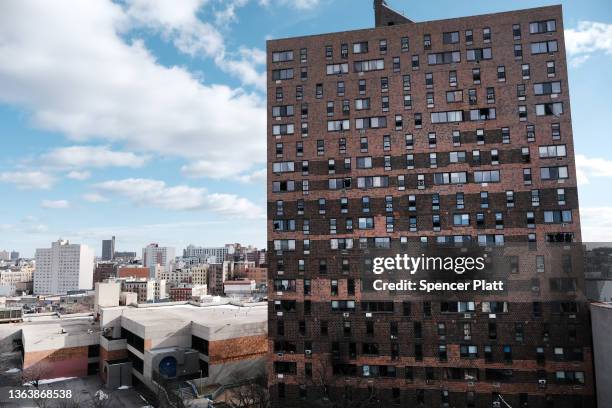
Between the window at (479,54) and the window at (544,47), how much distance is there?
16.3 feet

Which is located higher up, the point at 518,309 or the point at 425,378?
the point at 518,309

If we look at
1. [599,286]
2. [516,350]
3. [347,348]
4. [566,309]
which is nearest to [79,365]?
[347,348]

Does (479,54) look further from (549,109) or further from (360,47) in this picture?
(360,47)

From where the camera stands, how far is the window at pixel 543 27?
55469mm

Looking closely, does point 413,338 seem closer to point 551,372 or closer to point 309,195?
point 551,372

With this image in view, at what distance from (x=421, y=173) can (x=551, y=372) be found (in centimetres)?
2736

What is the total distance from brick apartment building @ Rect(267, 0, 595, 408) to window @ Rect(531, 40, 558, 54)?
0.24 metres

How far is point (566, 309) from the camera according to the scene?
51938 mm

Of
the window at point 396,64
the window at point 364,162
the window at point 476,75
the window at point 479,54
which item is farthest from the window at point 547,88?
the window at point 364,162

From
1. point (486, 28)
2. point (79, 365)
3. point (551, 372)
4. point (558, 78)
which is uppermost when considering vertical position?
point (486, 28)

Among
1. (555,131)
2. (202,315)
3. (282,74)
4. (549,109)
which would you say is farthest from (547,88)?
(202,315)

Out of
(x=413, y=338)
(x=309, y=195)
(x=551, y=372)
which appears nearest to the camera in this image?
(x=551, y=372)


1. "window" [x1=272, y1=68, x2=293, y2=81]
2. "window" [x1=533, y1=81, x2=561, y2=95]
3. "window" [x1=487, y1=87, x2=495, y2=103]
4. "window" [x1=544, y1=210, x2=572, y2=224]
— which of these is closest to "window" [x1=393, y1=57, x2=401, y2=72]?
"window" [x1=487, y1=87, x2=495, y2=103]

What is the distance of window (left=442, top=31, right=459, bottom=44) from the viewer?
190 feet
